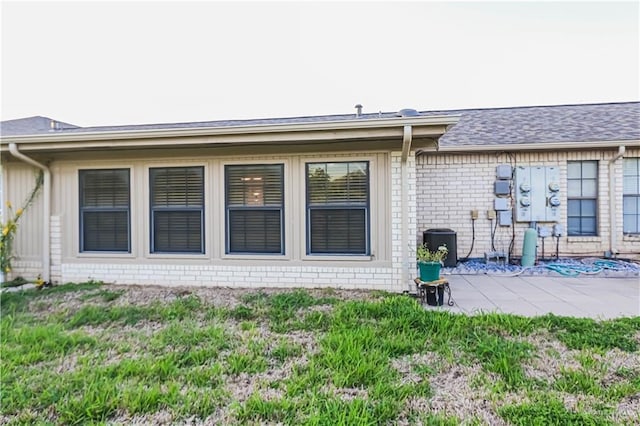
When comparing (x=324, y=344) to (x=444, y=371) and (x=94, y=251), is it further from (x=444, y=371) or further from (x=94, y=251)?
(x=94, y=251)

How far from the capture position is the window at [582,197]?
685 centimetres

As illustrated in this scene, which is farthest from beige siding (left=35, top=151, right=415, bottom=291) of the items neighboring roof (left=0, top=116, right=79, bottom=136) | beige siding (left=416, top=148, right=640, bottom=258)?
neighboring roof (left=0, top=116, right=79, bottom=136)

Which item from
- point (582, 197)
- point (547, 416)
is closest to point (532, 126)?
point (582, 197)

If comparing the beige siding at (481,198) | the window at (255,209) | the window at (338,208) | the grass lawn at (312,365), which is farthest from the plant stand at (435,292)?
the beige siding at (481,198)

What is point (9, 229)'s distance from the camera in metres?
5.20

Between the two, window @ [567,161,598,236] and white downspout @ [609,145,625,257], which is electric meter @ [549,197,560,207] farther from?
white downspout @ [609,145,625,257]

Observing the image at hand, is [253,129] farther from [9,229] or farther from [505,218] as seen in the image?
[505,218]

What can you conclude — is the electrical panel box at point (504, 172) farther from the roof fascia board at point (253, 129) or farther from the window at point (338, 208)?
the window at point (338, 208)

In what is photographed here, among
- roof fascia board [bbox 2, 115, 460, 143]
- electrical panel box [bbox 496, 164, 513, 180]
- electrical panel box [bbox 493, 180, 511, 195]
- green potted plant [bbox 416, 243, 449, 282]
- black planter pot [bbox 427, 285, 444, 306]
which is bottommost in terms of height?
black planter pot [bbox 427, 285, 444, 306]

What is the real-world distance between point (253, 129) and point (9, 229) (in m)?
4.46

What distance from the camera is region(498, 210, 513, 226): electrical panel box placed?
689 cm

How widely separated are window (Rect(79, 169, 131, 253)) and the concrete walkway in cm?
489

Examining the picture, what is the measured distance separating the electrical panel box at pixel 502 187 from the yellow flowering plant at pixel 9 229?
28.1 feet

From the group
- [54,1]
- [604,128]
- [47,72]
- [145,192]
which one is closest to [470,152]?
[604,128]
